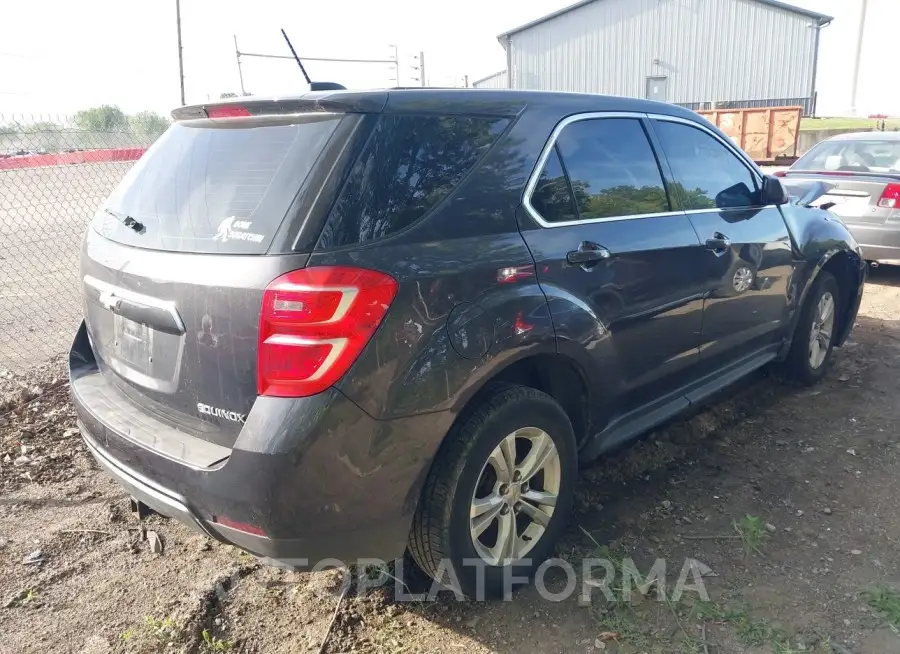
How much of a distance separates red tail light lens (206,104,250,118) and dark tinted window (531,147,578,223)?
1074 mm

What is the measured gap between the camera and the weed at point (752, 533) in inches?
114

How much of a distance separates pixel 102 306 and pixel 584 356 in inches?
72.0

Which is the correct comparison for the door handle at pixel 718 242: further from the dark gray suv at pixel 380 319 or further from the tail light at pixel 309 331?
the tail light at pixel 309 331

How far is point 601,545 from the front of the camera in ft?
9.65

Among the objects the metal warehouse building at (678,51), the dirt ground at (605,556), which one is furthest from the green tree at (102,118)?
the metal warehouse building at (678,51)

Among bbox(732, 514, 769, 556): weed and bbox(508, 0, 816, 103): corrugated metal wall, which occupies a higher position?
bbox(508, 0, 816, 103): corrugated metal wall

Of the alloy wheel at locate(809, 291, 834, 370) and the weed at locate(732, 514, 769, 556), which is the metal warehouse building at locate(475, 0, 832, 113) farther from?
the weed at locate(732, 514, 769, 556)

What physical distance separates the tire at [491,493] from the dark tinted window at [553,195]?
68 cm

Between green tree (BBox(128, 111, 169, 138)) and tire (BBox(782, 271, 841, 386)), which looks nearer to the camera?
tire (BBox(782, 271, 841, 386))

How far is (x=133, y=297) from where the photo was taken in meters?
2.35

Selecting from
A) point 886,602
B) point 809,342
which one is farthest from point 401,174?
point 809,342

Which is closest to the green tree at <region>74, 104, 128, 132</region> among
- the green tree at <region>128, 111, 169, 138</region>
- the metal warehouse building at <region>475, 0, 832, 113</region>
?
the green tree at <region>128, 111, 169, 138</region>

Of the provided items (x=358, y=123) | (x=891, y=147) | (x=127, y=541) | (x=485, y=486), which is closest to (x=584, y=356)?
(x=485, y=486)

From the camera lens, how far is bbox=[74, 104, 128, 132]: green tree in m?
9.32
